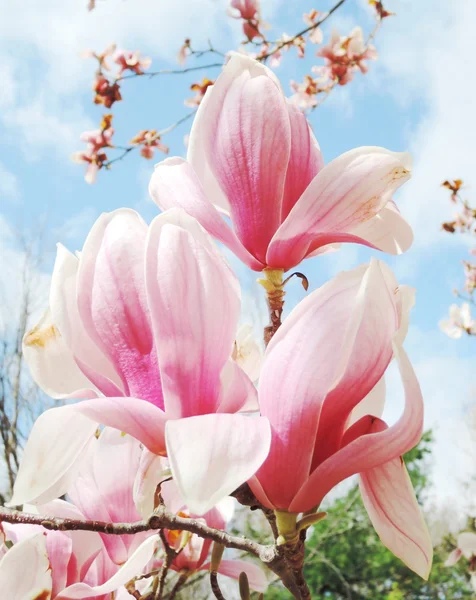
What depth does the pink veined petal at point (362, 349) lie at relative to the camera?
32cm

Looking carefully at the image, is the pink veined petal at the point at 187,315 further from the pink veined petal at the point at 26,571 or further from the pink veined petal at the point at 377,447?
the pink veined petal at the point at 26,571

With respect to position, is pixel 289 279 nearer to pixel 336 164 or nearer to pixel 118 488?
pixel 336 164

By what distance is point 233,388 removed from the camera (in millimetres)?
343

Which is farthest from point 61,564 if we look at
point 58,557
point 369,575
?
point 369,575

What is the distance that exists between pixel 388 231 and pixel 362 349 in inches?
7.5

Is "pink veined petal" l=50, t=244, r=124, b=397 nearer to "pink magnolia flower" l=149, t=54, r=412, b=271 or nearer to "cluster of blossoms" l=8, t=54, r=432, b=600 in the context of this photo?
"cluster of blossoms" l=8, t=54, r=432, b=600

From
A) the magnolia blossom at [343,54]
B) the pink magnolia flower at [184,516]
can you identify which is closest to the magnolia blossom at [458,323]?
the magnolia blossom at [343,54]

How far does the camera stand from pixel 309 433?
1.06 feet

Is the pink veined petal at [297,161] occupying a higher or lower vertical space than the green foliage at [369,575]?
higher

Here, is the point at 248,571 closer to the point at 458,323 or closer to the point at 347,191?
the point at 347,191

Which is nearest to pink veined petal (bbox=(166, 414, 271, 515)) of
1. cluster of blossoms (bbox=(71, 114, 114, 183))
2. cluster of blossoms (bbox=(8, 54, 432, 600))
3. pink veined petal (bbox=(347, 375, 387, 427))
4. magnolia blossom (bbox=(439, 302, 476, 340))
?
cluster of blossoms (bbox=(8, 54, 432, 600))

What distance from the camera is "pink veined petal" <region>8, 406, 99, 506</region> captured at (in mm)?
348

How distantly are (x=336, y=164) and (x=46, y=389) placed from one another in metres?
0.26

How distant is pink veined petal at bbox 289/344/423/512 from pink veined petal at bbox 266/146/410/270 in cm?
15
